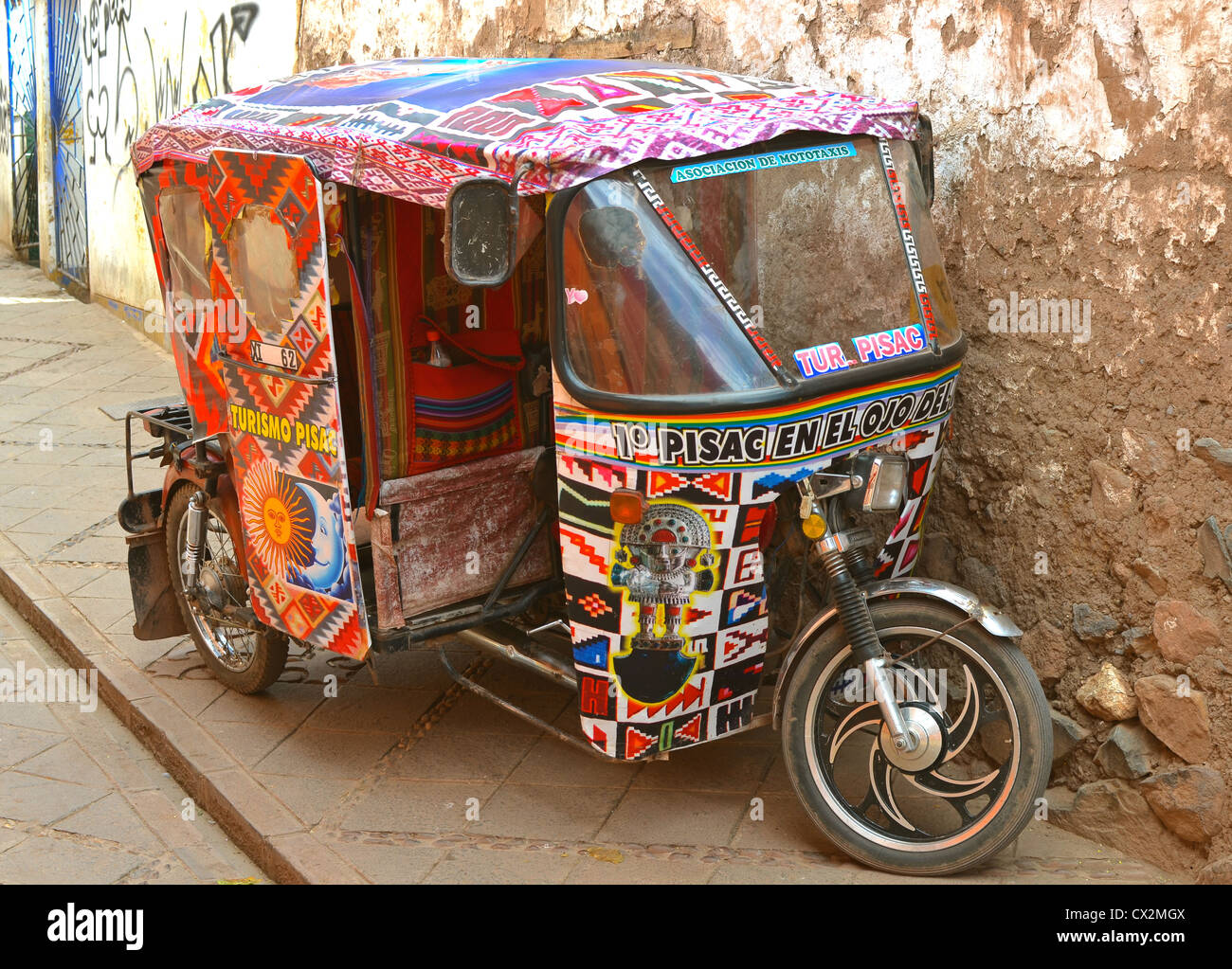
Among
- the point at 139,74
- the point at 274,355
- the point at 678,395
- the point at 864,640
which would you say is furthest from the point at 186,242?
the point at 139,74

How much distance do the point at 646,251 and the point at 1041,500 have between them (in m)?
1.49

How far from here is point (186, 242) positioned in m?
4.69

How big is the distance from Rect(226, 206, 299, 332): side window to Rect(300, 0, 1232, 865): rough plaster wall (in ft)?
6.58

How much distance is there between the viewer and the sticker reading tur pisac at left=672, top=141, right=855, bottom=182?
11.5ft

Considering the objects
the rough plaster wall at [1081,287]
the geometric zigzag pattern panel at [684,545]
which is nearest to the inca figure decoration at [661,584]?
the geometric zigzag pattern panel at [684,545]

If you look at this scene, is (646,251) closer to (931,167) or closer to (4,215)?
(931,167)

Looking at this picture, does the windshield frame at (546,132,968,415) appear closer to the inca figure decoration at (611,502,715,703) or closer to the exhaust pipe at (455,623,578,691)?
the inca figure decoration at (611,502,715,703)

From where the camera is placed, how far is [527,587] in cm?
449

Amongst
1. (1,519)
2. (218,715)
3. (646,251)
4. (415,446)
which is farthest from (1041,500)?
(1,519)

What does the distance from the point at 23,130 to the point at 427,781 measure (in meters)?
12.4

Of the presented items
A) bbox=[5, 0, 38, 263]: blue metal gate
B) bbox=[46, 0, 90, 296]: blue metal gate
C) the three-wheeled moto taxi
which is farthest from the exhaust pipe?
bbox=[5, 0, 38, 263]: blue metal gate

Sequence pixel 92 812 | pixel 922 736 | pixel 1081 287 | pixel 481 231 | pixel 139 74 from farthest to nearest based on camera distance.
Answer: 1. pixel 139 74
2. pixel 92 812
3. pixel 1081 287
4. pixel 922 736
5. pixel 481 231

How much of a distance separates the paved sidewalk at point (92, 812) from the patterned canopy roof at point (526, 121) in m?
2.12

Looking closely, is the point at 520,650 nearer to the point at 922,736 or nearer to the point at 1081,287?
the point at 922,736
